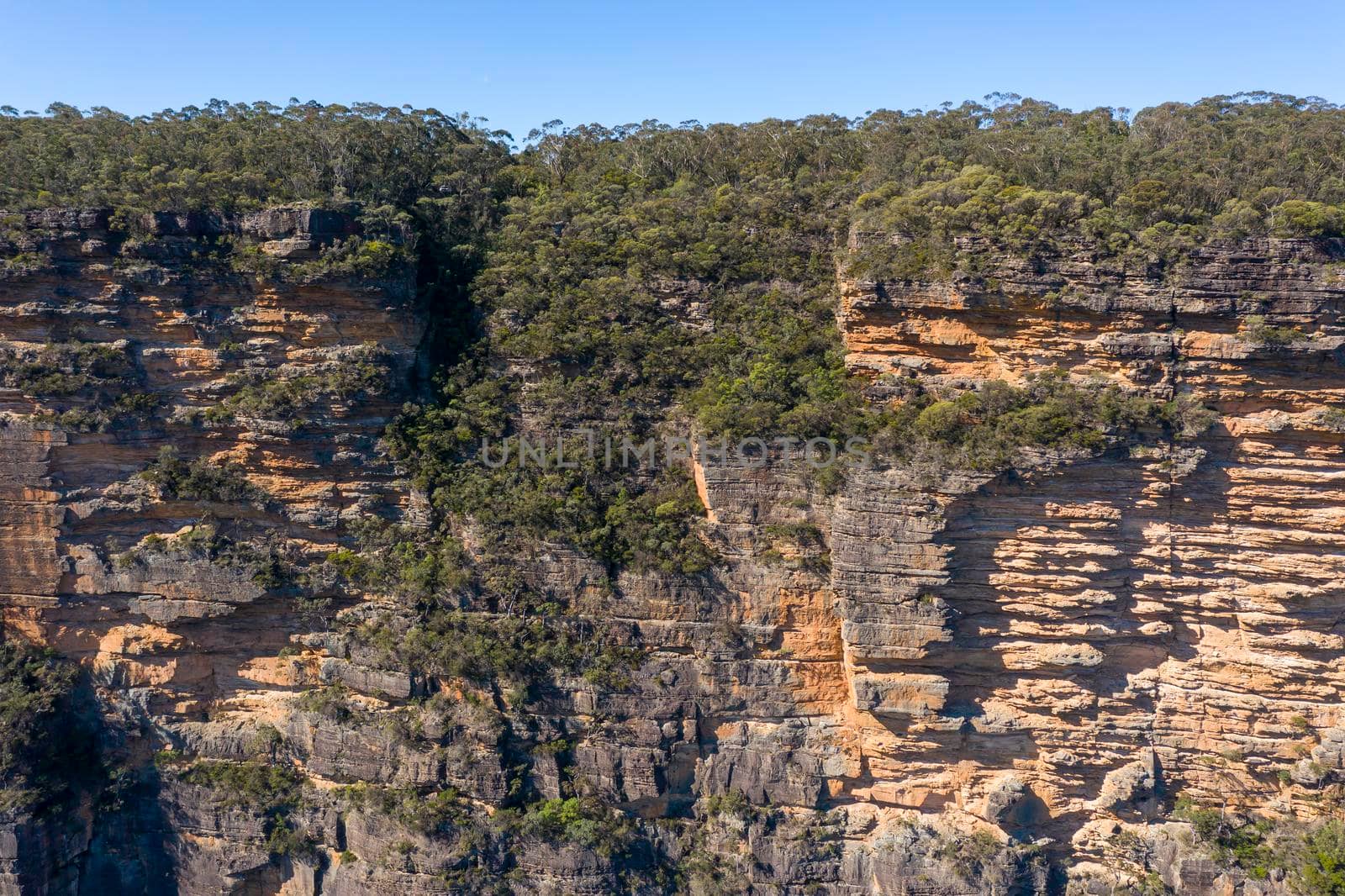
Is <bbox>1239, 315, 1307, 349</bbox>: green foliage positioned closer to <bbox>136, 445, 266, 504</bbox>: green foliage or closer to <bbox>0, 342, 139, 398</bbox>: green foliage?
<bbox>136, 445, 266, 504</bbox>: green foliage

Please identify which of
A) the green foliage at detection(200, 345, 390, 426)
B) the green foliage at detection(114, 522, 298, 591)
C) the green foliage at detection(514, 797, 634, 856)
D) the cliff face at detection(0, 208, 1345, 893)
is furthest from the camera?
the green foliage at detection(114, 522, 298, 591)

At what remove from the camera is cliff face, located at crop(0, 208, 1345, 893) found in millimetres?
17734

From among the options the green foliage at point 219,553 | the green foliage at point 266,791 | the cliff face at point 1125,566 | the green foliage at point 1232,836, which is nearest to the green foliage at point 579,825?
the green foliage at point 266,791

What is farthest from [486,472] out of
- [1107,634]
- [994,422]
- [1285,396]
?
[1285,396]

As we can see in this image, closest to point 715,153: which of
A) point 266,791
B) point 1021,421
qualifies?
point 1021,421

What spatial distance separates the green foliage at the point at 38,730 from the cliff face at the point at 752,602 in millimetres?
630

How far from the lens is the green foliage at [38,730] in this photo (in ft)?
67.1

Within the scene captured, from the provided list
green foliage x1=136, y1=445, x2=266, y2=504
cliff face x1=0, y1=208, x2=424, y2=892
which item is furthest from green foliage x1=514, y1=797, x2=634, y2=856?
green foliage x1=136, y1=445, x2=266, y2=504

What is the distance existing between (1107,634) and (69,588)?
2518cm

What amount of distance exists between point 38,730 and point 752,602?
17958mm

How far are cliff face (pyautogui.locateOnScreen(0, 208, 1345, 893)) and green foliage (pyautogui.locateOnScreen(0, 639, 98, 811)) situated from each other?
0.63 m

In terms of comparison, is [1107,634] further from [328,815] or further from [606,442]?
[328,815]

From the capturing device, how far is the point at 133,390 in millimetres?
20938

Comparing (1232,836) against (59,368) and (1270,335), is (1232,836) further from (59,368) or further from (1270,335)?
(59,368)
